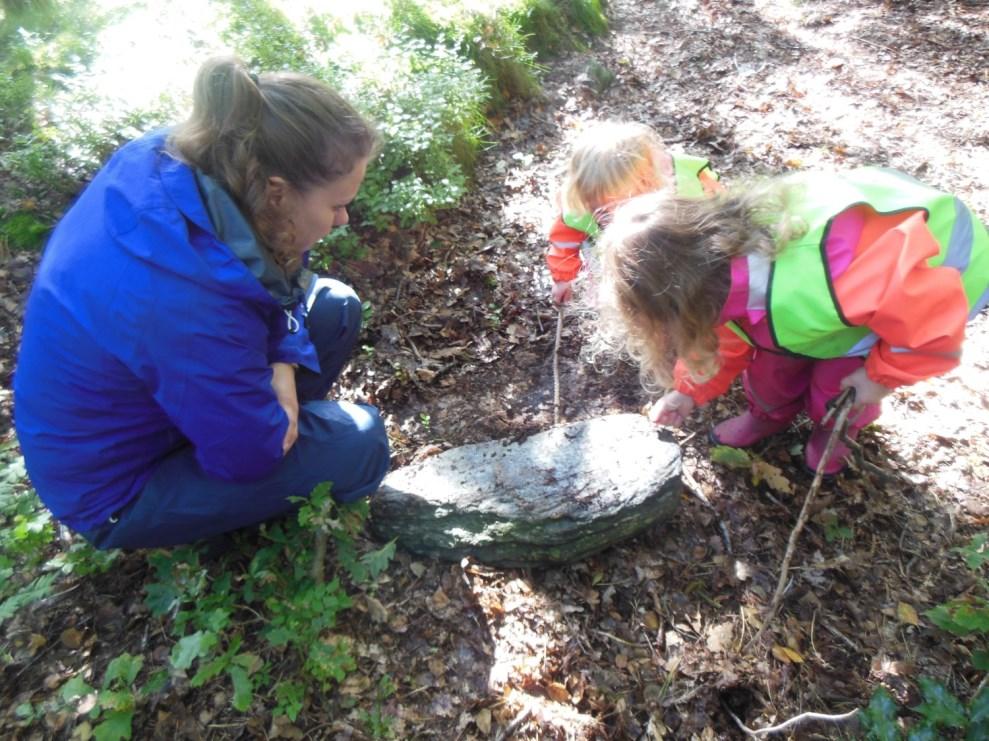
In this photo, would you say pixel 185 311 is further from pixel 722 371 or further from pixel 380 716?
pixel 722 371

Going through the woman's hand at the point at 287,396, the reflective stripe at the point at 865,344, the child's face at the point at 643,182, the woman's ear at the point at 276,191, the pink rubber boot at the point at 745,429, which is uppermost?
the woman's ear at the point at 276,191

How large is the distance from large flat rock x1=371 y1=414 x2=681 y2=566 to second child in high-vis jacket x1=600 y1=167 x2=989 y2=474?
0.57 metres

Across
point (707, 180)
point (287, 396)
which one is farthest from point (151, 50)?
point (707, 180)

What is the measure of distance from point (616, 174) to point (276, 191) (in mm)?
1600

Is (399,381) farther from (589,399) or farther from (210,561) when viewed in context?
(210,561)

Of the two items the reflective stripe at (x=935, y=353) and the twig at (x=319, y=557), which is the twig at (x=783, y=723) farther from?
the twig at (x=319, y=557)

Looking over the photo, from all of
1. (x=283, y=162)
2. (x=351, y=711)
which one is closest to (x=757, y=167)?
(x=283, y=162)

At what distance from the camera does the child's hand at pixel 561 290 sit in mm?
3396

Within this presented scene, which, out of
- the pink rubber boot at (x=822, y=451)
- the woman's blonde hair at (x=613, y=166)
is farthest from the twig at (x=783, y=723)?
the woman's blonde hair at (x=613, y=166)

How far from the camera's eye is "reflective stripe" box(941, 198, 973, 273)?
212 centimetres

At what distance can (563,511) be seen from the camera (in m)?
2.52

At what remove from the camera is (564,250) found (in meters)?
3.17

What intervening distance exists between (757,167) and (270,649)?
474 centimetres

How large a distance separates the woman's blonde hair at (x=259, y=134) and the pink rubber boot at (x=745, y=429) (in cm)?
231
